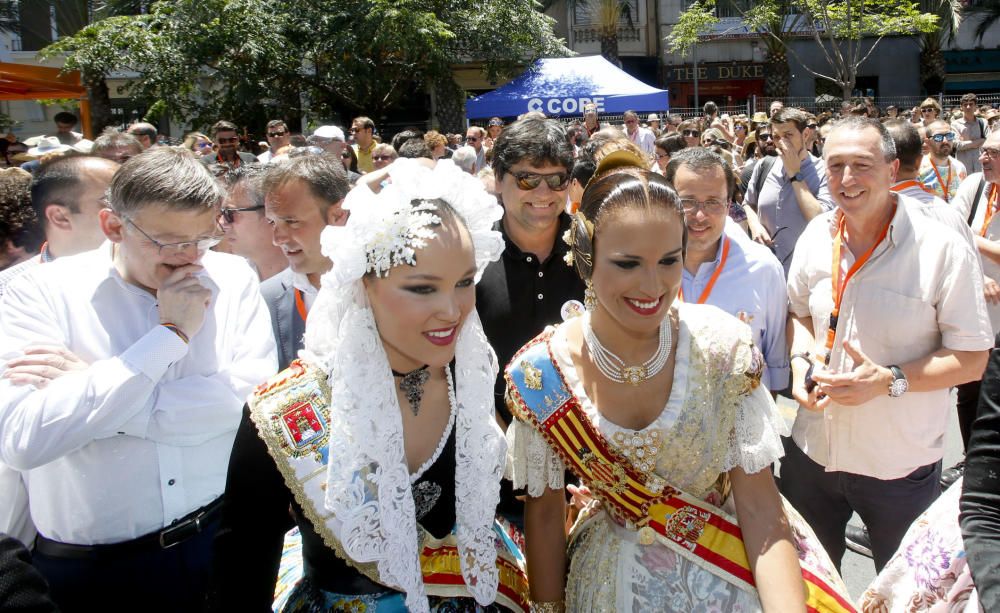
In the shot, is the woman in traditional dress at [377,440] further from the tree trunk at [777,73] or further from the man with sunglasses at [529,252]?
the tree trunk at [777,73]

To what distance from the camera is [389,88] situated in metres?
22.2

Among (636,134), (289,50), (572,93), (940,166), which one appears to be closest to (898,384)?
(940,166)

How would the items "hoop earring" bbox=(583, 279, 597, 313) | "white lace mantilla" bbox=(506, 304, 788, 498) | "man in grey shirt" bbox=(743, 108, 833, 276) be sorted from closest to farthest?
"white lace mantilla" bbox=(506, 304, 788, 498)
"hoop earring" bbox=(583, 279, 597, 313)
"man in grey shirt" bbox=(743, 108, 833, 276)

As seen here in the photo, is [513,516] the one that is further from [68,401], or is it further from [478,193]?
[68,401]

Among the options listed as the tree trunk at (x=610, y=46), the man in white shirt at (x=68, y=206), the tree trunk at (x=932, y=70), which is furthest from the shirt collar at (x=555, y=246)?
the tree trunk at (x=932, y=70)

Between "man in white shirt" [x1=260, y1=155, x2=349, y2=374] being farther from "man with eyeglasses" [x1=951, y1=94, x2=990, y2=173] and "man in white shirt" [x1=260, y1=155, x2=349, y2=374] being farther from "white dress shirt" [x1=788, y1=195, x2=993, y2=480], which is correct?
"man with eyeglasses" [x1=951, y1=94, x2=990, y2=173]

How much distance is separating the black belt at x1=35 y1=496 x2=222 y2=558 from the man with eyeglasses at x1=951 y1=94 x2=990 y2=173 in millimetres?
10697

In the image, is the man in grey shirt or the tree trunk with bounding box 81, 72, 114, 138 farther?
the tree trunk with bounding box 81, 72, 114, 138

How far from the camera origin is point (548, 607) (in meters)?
2.19

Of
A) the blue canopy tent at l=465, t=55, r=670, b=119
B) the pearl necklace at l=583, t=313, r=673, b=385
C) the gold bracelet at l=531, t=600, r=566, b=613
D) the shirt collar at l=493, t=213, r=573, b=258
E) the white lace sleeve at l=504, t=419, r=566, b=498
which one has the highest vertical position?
the blue canopy tent at l=465, t=55, r=670, b=119

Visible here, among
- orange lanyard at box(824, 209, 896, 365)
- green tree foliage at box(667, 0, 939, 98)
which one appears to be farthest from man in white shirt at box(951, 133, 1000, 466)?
green tree foliage at box(667, 0, 939, 98)

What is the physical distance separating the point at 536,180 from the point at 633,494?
151cm

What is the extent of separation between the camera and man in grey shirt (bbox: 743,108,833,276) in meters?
5.43

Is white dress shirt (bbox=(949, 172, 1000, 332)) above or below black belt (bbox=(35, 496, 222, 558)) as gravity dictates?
above
